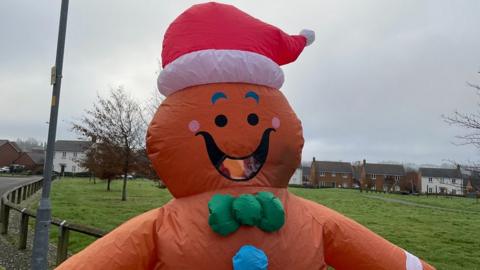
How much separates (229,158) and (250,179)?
208 millimetres

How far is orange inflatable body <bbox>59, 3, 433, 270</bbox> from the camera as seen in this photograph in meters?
2.63

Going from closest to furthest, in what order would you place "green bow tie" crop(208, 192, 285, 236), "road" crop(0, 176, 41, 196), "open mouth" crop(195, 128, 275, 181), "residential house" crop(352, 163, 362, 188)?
"green bow tie" crop(208, 192, 285, 236)
"open mouth" crop(195, 128, 275, 181)
"road" crop(0, 176, 41, 196)
"residential house" crop(352, 163, 362, 188)

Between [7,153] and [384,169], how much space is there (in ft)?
240

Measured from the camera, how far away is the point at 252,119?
2.96m

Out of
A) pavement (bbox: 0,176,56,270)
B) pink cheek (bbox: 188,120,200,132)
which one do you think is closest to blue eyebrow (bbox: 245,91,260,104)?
pink cheek (bbox: 188,120,200,132)

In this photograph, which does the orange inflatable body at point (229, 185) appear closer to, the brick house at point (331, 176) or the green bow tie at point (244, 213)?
the green bow tie at point (244, 213)

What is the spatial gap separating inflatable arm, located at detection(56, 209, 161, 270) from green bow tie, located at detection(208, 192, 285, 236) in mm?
492

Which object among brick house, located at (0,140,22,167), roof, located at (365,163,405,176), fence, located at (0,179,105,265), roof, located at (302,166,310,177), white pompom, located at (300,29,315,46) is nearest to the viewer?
white pompom, located at (300,29,315,46)

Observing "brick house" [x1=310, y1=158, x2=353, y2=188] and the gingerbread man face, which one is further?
"brick house" [x1=310, y1=158, x2=353, y2=188]

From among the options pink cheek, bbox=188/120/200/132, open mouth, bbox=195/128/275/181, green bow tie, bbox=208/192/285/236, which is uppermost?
pink cheek, bbox=188/120/200/132

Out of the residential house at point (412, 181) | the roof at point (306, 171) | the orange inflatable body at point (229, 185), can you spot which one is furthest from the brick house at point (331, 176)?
the orange inflatable body at point (229, 185)

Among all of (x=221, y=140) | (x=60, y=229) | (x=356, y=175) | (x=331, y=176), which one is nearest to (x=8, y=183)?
(x=60, y=229)

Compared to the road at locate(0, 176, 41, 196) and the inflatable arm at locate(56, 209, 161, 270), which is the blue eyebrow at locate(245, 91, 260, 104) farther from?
the road at locate(0, 176, 41, 196)

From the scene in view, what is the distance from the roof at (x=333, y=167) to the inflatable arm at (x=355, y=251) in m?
86.3
